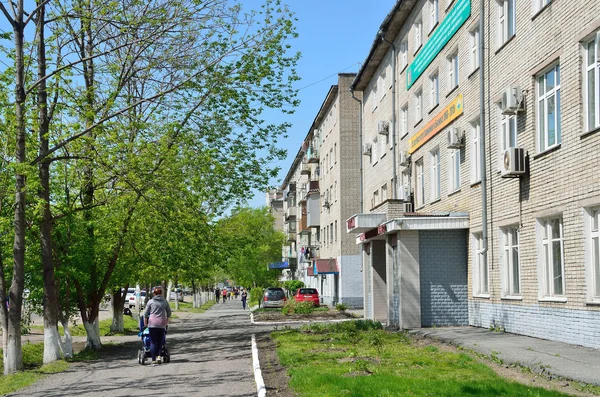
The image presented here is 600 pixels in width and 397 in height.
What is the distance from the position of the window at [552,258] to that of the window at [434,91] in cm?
995

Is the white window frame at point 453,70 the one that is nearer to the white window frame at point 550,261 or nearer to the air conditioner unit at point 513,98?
the air conditioner unit at point 513,98

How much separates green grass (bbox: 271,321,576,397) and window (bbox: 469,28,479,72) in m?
8.24

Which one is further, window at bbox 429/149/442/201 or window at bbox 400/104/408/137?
window at bbox 400/104/408/137

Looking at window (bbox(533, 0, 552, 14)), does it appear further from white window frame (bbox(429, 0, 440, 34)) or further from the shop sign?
white window frame (bbox(429, 0, 440, 34))

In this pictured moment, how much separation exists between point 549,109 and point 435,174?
9.87 metres

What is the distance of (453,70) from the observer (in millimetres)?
24969

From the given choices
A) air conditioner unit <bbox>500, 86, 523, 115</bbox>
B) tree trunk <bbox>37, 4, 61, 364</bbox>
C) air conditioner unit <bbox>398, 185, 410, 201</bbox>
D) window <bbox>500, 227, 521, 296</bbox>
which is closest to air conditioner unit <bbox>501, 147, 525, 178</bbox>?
air conditioner unit <bbox>500, 86, 523, 115</bbox>

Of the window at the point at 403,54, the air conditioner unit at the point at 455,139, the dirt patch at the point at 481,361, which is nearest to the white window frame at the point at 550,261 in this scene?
the dirt patch at the point at 481,361

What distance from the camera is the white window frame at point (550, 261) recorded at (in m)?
16.7

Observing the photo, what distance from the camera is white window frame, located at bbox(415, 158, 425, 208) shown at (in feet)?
93.7

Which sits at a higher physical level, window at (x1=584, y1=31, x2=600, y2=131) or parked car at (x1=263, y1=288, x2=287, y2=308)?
window at (x1=584, y1=31, x2=600, y2=131)

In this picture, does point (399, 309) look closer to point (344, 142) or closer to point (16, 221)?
point (16, 221)

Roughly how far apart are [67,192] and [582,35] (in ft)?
46.1

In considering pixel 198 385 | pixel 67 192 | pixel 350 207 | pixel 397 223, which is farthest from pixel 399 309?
pixel 350 207
